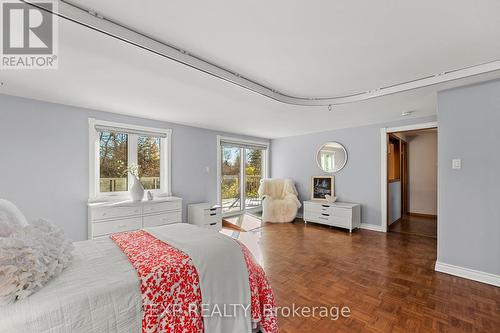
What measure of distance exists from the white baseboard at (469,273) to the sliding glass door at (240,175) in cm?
392

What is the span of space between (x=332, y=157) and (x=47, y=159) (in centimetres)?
514

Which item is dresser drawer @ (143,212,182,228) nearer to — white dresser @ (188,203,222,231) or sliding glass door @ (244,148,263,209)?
white dresser @ (188,203,222,231)

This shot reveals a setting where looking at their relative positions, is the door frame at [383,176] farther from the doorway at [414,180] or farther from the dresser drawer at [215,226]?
Result: the dresser drawer at [215,226]

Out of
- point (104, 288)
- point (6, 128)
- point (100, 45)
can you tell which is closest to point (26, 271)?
point (104, 288)

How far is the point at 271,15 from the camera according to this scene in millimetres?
1435

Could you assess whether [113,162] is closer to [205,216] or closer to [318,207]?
[205,216]

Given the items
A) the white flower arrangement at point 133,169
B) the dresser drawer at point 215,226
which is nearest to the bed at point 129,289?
the white flower arrangement at point 133,169

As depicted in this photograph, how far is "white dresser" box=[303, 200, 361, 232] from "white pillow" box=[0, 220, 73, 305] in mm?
4311

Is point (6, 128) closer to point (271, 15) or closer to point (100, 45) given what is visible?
point (100, 45)

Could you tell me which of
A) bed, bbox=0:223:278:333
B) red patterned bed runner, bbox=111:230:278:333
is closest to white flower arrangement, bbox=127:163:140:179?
bed, bbox=0:223:278:333

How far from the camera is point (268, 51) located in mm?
1853

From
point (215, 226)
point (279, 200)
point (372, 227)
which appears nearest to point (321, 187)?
point (279, 200)

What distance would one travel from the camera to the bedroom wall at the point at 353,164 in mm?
4434

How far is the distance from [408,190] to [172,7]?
22.7ft
